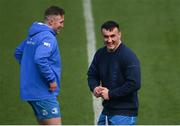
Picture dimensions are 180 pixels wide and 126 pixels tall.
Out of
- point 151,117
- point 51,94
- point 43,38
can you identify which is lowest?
point 151,117

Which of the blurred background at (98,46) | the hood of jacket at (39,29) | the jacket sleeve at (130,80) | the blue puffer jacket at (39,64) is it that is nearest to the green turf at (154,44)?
the blurred background at (98,46)

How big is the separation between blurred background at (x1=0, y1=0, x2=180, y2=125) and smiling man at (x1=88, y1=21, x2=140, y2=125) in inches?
109

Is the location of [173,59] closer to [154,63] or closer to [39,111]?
[154,63]

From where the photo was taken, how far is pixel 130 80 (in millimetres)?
7449

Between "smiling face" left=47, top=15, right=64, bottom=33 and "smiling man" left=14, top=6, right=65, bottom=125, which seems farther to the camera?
"smiling face" left=47, top=15, right=64, bottom=33

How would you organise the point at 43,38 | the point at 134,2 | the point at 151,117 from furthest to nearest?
the point at 134,2 → the point at 151,117 → the point at 43,38

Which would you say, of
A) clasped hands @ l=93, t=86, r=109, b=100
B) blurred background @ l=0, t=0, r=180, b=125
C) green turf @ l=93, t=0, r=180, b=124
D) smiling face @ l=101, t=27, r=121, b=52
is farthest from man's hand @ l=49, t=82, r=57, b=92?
green turf @ l=93, t=0, r=180, b=124

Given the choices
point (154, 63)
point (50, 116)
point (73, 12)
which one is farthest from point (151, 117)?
point (73, 12)

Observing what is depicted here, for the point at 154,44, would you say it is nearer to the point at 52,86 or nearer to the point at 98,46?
the point at 98,46

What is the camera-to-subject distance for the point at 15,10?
555 inches

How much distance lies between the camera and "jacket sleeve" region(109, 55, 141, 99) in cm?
745

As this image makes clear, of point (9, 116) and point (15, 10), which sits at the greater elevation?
point (15, 10)

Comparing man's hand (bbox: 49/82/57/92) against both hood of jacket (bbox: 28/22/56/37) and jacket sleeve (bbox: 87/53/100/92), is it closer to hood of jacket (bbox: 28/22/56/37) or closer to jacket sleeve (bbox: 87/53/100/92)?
jacket sleeve (bbox: 87/53/100/92)

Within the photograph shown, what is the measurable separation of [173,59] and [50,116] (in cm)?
436
